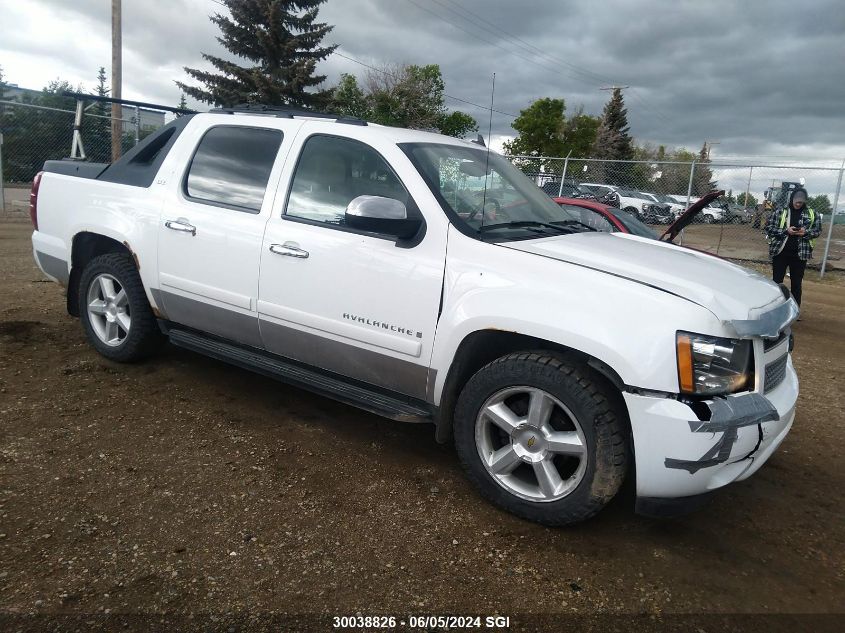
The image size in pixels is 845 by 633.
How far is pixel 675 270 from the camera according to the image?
2.96 m

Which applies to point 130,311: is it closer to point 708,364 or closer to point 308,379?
point 308,379

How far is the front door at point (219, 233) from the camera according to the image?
A: 3723mm

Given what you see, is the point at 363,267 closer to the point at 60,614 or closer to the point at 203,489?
the point at 203,489

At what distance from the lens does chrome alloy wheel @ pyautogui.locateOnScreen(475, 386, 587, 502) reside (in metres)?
2.79

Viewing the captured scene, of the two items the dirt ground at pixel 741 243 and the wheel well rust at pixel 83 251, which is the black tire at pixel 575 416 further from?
the dirt ground at pixel 741 243

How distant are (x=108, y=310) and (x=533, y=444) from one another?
Answer: 3.38 metres

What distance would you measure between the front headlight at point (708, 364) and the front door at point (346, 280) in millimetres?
1162

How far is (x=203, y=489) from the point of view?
306 centimetres

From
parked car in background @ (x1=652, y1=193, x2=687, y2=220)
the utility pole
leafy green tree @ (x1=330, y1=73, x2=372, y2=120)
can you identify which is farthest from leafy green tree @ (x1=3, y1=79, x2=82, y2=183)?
leafy green tree @ (x1=330, y1=73, x2=372, y2=120)

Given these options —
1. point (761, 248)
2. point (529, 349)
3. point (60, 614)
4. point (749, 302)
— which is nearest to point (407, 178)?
point (529, 349)

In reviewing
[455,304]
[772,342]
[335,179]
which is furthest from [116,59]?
[772,342]

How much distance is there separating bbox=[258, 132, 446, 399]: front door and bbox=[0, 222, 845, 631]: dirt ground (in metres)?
0.61

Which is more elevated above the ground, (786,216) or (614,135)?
(614,135)

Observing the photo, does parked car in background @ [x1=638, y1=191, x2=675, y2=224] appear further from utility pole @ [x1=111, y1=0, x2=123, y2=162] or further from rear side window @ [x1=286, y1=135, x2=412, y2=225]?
rear side window @ [x1=286, y1=135, x2=412, y2=225]
